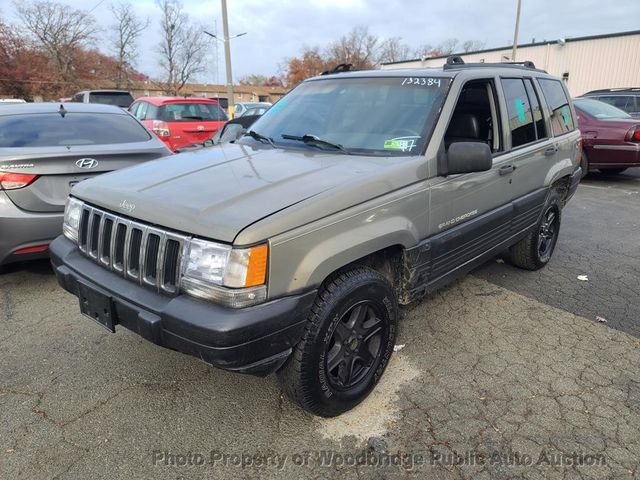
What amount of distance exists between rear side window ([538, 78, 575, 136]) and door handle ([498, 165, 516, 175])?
1.13m

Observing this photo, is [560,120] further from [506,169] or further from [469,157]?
[469,157]

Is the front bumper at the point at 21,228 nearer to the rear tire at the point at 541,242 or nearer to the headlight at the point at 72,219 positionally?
the headlight at the point at 72,219

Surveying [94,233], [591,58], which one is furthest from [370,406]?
[591,58]

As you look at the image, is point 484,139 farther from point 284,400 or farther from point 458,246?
point 284,400

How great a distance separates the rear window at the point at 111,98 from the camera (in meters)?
15.5

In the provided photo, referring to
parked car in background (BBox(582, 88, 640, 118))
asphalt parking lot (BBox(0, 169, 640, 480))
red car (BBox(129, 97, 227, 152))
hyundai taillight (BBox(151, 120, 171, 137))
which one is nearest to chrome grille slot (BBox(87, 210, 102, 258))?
asphalt parking lot (BBox(0, 169, 640, 480))

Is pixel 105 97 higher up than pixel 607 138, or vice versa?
pixel 105 97

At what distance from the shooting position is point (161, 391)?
9.18ft

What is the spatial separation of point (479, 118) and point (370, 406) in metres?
2.29

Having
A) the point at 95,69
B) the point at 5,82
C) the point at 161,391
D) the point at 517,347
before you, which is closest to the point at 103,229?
the point at 161,391

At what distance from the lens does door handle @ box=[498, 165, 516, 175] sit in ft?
11.6

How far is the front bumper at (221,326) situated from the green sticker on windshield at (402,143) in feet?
3.94

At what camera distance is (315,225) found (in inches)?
87.0

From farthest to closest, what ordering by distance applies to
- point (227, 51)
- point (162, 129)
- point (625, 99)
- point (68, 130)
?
point (227, 51) < point (625, 99) < point (162, 129) < point (68, 130)
